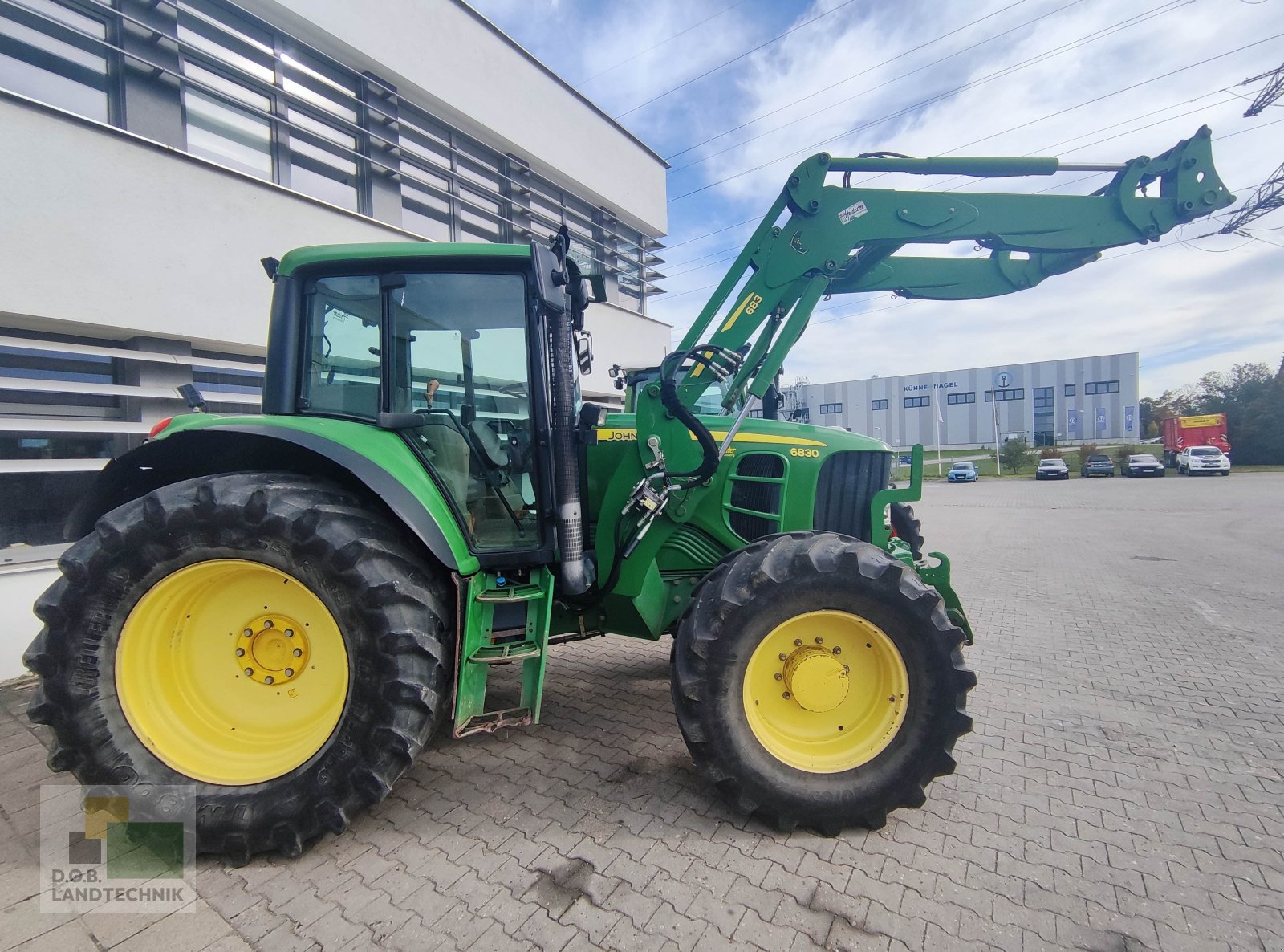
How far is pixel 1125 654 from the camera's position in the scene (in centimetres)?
464

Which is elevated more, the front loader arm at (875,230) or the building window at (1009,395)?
the building window at (1009,395)

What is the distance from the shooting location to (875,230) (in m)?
3.05

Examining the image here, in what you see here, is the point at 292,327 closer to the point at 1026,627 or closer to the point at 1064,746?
the point at 1064,746

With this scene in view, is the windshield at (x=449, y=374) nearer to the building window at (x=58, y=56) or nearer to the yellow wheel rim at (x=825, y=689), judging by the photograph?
the yellow wheel rim at (x=825, y=689)

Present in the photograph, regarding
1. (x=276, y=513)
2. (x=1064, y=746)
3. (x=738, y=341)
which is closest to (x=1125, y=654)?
(x=1064, y=746)

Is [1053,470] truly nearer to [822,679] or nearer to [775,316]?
[775,316]

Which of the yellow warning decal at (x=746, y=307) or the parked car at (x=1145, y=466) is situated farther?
the parked car at (x=1145, y=466)

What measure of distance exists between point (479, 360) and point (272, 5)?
593cm

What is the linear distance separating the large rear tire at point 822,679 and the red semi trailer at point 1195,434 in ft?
134

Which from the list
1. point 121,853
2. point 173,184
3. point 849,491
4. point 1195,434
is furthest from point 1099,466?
point 121,853

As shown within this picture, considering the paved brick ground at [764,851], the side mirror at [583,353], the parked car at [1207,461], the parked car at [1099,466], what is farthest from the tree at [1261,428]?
the side mirror at [583,353]

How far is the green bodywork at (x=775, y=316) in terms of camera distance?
2994mm

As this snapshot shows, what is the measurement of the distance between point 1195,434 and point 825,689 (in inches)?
1690

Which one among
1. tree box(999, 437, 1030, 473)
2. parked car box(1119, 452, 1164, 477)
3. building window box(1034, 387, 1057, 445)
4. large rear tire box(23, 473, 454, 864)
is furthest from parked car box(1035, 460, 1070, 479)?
large rear tire box(23, 473, 454, 864)
